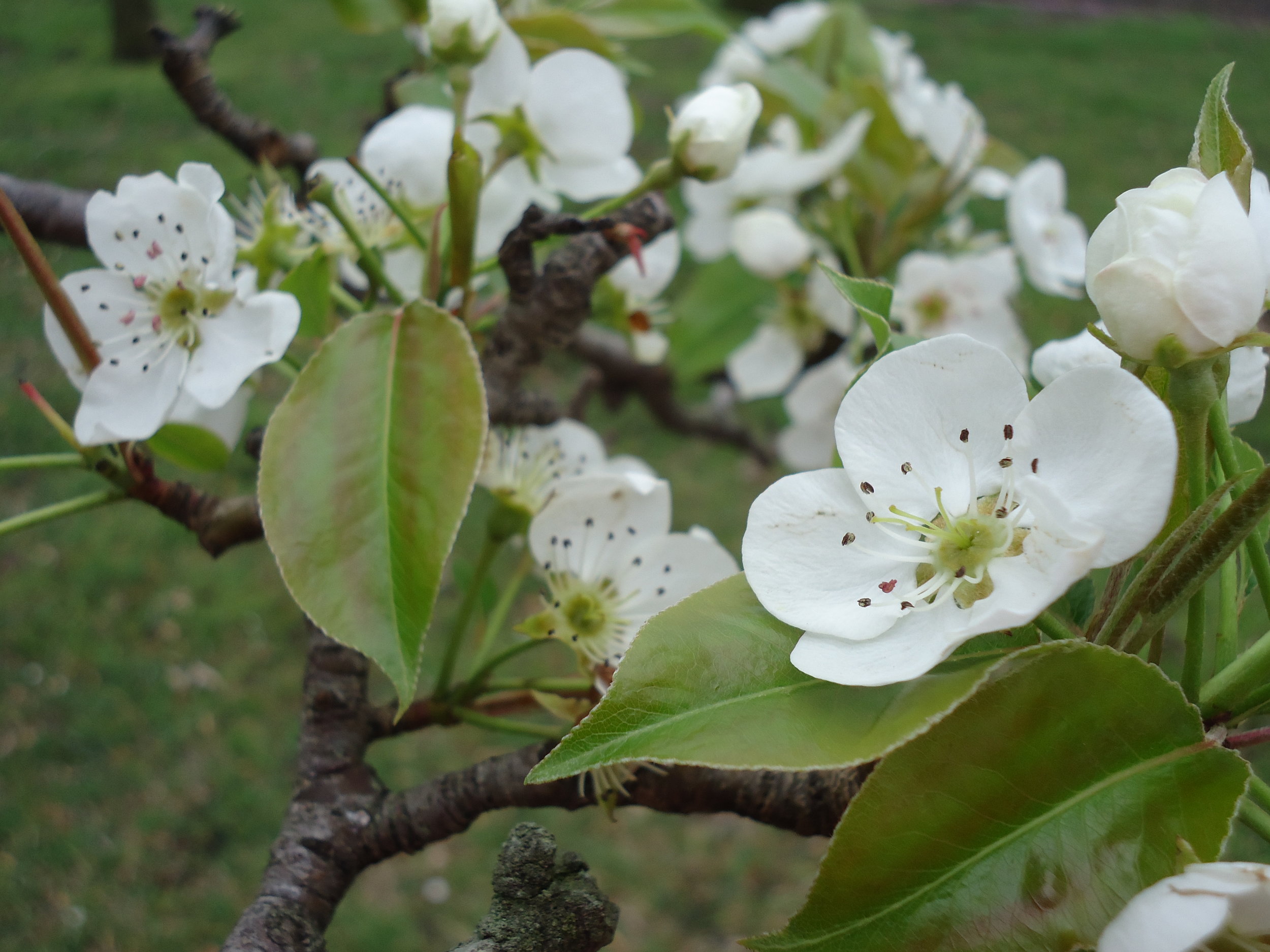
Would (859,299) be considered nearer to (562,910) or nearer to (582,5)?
(562,910)

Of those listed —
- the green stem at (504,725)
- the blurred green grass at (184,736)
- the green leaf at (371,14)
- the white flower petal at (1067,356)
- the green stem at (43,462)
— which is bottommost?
the blurred green grass at (184,736)

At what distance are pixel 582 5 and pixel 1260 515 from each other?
102 centimetres

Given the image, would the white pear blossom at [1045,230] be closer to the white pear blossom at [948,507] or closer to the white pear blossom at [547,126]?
the white pear blossom at [547,126]

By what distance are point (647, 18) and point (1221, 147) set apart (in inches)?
32.5

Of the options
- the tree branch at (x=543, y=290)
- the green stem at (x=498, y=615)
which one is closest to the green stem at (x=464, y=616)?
the green stem at (x=498, y=615)

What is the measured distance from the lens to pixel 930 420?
0.46 m

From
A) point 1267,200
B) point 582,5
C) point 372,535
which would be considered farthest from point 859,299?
point 582,5

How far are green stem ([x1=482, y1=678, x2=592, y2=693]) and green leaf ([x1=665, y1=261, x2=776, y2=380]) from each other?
2.86ft

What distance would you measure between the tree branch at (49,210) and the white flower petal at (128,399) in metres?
0.37

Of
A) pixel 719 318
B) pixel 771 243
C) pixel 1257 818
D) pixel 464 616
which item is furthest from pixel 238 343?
pixel 719 318

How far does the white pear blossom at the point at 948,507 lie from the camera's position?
388 mm

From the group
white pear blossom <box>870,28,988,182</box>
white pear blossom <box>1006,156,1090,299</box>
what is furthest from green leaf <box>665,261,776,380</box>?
white pear blossom <box>1006,156,1090,299</box>

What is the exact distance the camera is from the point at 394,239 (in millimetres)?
805

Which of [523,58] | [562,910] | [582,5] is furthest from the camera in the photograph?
[582,5]
